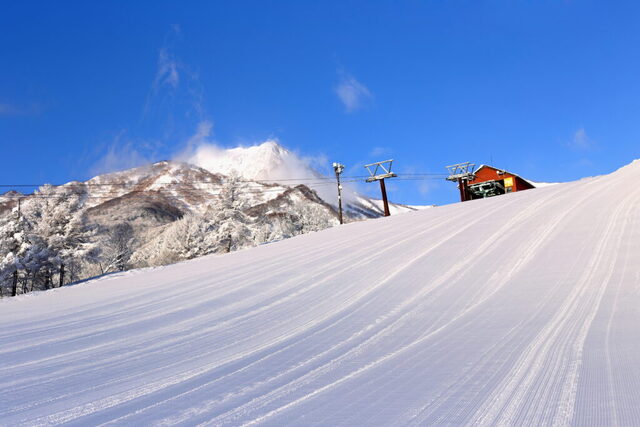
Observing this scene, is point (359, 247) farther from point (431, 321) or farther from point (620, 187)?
point (620, 187)

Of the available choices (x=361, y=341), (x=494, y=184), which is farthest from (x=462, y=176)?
(x=361, y=341)

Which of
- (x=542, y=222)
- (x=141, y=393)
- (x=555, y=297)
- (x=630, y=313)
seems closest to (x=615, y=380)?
(x=630, y=313)

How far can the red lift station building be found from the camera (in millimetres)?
50812

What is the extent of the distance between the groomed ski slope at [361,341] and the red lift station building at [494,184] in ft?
134

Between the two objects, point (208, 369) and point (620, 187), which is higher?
point (620, 187)

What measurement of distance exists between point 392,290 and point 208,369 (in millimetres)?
4310

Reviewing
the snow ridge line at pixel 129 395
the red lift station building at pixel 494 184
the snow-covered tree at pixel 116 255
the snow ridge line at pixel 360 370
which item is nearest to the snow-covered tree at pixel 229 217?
the red lift station building at pixel 494 184

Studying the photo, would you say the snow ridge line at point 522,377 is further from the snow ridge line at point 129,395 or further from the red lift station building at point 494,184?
the red lift station building at point 494,184

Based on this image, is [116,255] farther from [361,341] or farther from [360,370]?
[360,370]

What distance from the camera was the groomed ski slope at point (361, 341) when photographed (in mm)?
3291

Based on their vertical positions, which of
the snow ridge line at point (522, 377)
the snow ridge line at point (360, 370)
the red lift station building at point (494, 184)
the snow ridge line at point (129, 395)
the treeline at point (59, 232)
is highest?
the red lift station building at point (494, 184)

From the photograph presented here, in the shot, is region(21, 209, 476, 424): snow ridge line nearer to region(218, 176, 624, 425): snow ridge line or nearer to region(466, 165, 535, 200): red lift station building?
region(218, 176, 624, 425): snow ridge line

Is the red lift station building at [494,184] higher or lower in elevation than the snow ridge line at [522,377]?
higher

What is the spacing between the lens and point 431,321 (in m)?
5.97
